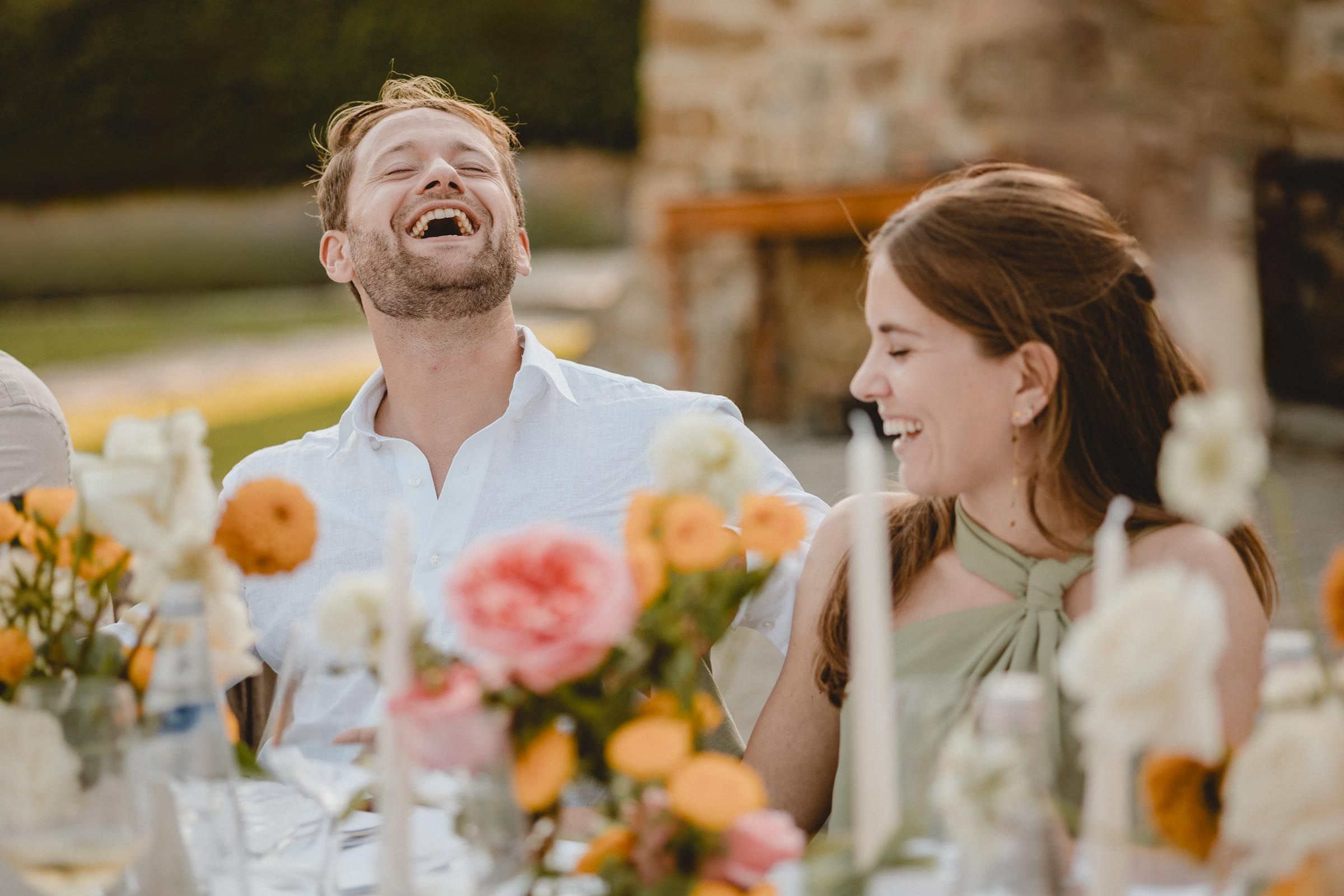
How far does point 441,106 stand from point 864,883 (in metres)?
1.87

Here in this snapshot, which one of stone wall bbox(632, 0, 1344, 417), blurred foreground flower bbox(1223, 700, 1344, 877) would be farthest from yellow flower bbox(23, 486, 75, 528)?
stone wall bbox(632, 0, 1344, 417)

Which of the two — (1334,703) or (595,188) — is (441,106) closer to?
(1334,703)

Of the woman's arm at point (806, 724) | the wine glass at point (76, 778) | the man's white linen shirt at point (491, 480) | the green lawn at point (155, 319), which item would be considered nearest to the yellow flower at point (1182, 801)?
the wine glass at point (76, 778)

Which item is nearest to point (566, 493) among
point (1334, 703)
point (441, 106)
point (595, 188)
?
point (441, 106)

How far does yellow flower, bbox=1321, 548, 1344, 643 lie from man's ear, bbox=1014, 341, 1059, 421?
752 millimetres

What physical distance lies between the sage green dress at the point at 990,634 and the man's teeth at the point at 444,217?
100cm

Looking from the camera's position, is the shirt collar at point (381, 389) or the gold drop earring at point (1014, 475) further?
the shirt collar at point (381, 389)

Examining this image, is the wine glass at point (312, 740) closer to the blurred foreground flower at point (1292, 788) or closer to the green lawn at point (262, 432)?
the blurred foreground flower at point (1292, 788)

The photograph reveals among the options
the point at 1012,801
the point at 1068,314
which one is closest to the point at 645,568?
the point at 1012,801

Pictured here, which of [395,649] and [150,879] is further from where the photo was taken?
[150,879]

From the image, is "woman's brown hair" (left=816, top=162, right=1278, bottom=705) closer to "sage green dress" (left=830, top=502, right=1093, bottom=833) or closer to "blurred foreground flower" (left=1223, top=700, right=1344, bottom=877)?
"sage green dress" (left=830, top=502, right=1093, bottom=833)

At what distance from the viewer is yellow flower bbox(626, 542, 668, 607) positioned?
2.59ft

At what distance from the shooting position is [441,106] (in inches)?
Answer: 92.0

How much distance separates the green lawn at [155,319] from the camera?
10.6m
